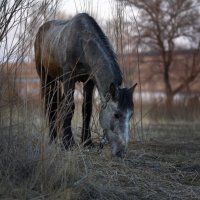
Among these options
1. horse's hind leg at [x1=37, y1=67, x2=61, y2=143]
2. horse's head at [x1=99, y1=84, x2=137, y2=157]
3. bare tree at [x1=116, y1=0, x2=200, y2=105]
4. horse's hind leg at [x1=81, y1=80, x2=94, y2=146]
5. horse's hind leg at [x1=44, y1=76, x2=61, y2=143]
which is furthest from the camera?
bare tree at [x1=116, y1=0, x2=200, y2=105]

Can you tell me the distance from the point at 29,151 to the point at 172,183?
144 cm

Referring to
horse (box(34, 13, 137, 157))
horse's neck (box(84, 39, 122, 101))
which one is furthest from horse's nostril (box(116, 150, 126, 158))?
horse's neck (box(84, 39, 122, 101))

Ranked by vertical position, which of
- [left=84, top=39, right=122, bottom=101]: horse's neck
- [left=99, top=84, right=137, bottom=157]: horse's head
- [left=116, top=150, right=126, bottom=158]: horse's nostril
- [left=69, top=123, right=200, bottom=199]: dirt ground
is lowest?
[left=69, top=123, right=200, bottom=199]: dirt ground

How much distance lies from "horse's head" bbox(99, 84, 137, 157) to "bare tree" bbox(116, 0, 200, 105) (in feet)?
43.6

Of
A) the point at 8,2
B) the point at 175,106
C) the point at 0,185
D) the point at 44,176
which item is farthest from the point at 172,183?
the point at 175,106

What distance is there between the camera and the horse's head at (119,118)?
528 cm

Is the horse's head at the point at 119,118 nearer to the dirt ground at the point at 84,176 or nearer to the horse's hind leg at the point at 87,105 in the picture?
the dirt ground at the point at 84,176

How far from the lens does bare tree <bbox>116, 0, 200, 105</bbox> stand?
61.6ft

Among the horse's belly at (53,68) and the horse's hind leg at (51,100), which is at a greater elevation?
the horse's belly at (53,68)

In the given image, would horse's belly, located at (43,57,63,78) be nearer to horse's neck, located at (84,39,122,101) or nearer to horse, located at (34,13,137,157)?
horse, located at (34,13,137,157)

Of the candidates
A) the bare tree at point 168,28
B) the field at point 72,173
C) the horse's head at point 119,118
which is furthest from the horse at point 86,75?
the bare tree at point 168,28

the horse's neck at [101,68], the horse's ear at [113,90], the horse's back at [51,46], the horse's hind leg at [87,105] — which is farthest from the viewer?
the horse's back at [51,46]

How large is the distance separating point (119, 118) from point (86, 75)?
1.54 metres

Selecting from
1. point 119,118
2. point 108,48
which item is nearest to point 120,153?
point 119,118
